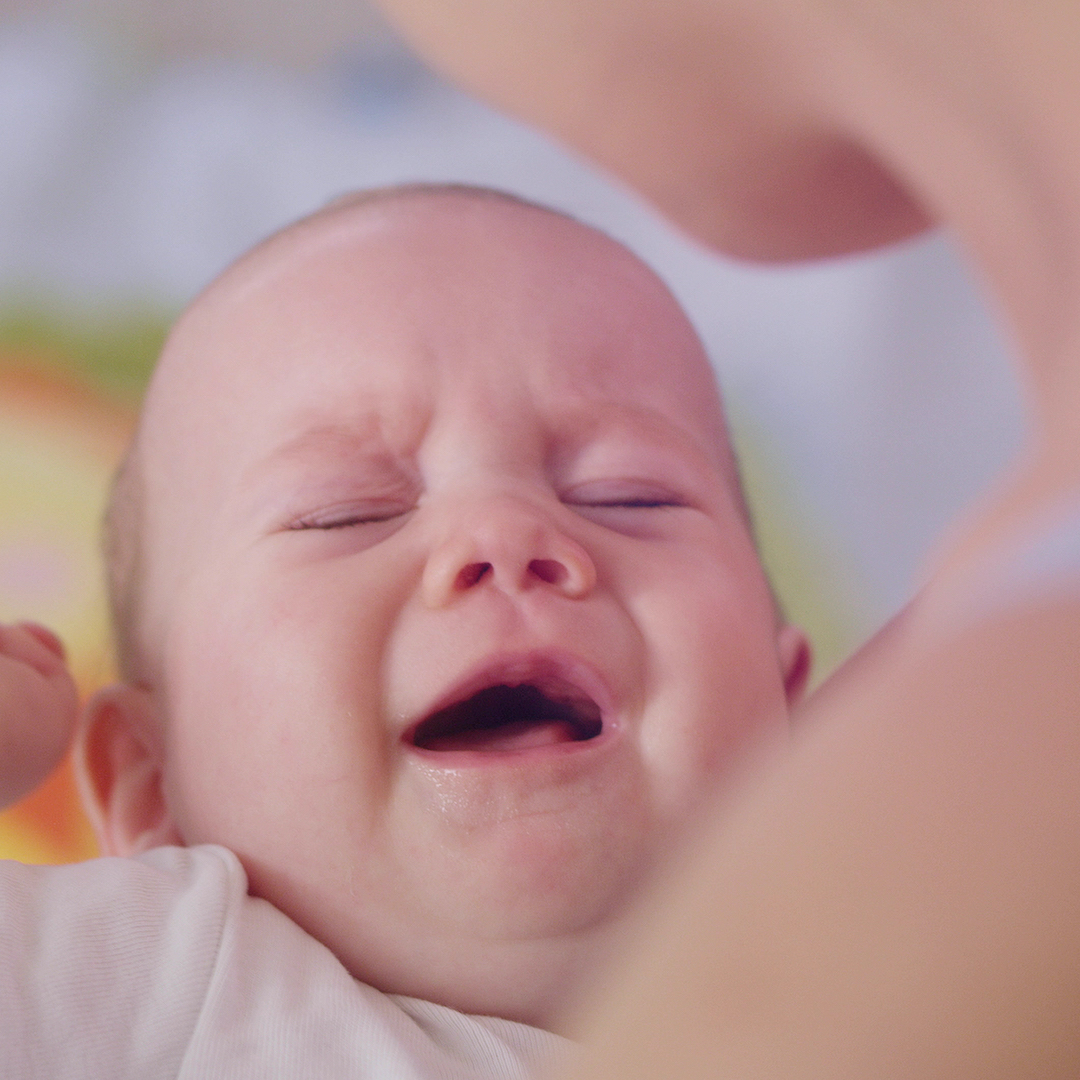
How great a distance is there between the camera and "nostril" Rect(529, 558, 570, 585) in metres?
0.72

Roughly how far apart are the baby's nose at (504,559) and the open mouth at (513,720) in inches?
2.5

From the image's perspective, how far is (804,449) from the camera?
5.05ft

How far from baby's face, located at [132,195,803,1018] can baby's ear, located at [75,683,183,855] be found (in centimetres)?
4

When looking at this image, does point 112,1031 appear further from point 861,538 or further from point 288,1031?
point 861,538

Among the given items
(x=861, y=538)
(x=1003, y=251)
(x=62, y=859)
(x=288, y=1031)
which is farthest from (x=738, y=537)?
(x=62, y=859)

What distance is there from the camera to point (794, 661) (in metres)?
1.04

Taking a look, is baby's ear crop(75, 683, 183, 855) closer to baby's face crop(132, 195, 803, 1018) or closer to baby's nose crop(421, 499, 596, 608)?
baby's face crop(132, 195, 803, 1018)

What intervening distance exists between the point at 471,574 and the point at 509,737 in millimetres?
107

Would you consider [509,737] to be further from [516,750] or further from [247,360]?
[247,360]

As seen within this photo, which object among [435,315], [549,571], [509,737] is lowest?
[509,737]

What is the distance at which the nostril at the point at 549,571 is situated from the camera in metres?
0.72

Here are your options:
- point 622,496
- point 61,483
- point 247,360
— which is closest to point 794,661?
point 622,496

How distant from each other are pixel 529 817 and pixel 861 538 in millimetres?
925

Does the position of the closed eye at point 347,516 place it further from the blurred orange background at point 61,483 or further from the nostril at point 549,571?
the blurred orange background at point 61,483
